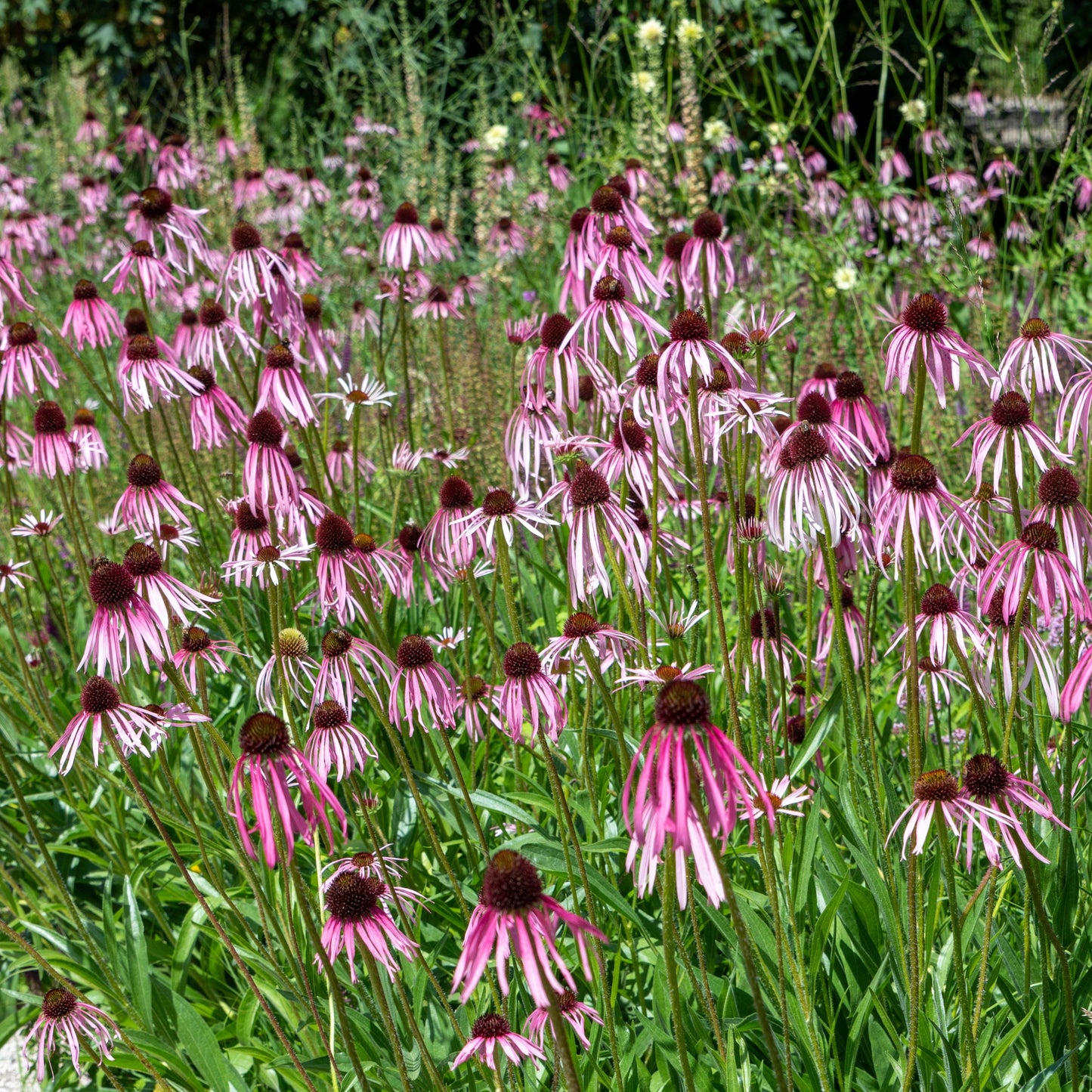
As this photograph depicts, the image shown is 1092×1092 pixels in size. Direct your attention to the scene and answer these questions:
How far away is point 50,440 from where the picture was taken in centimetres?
288

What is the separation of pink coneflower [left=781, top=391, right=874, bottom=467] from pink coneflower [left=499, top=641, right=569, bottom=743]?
1.68ft

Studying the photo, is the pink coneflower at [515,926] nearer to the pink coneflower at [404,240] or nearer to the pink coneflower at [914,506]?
the pink coneflower at [914,506]

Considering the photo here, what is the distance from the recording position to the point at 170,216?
3.28 m

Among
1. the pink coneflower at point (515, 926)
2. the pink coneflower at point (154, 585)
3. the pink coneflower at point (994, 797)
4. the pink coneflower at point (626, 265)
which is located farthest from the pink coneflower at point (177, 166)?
the pink coneflower at point (515, 926)

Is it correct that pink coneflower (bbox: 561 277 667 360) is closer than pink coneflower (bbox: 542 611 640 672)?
No

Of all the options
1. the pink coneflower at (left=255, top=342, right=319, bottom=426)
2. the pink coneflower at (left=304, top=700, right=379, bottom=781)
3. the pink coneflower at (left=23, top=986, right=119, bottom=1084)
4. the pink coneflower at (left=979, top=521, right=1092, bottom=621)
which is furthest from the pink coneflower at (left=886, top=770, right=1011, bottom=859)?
the pink coneflower at (left=255, top=342, right=319, bottom=426)

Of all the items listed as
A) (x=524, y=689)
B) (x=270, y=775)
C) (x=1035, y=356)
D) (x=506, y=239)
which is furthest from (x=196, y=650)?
(x=506, y=239)

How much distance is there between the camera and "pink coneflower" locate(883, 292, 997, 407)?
1.78 metres

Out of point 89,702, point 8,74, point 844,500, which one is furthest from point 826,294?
point 8,74

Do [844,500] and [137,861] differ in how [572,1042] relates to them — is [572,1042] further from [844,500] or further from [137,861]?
[137,861]

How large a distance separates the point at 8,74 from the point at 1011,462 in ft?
24.8

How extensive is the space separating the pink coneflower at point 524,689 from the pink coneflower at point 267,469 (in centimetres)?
75

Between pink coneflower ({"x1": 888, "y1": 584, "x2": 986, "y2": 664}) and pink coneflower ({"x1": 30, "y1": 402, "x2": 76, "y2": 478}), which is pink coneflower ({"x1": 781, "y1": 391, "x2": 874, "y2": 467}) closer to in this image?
pink coneflower ({"x1": 888, "y1": 584, "x2": 986, "y2": 664})

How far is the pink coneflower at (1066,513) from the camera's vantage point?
1.73 meters
